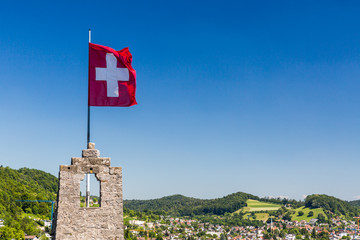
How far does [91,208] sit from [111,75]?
166 inches

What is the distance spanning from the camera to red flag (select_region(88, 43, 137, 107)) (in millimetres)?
12242

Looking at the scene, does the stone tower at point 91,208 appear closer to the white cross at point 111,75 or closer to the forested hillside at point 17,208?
the white cross at point 111,75

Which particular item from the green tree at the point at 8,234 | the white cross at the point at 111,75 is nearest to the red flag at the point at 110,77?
the white cross at the point at 111,75

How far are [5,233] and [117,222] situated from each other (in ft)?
201

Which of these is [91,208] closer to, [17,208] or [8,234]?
[8,234]

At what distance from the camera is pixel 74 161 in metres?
10.9

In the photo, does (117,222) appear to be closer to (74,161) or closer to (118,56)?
(74,161)

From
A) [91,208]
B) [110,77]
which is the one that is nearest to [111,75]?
[110,77]

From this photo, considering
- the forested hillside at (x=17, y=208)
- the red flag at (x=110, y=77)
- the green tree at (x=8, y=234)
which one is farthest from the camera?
the forested hillside at (x=17, y=208)

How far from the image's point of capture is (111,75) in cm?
1240

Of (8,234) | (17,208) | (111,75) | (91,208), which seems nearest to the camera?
(91,208)

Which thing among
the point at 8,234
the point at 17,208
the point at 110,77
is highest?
the point at 110,77

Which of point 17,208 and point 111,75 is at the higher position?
point 111,75

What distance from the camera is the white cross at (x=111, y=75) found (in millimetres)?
12312
